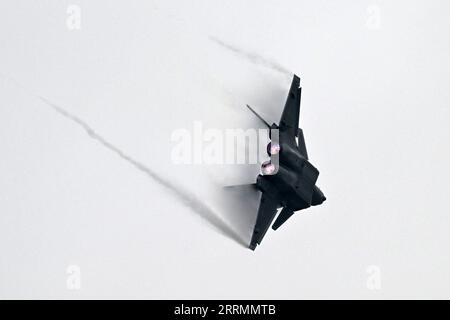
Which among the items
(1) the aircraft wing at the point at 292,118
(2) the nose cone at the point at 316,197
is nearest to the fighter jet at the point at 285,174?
(1) the aircraft wing at the point at 292,118

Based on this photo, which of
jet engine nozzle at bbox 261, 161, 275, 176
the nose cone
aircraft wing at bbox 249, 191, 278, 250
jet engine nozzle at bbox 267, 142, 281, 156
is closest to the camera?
jet engine nozzle at bbox 261, 161, 275, 176

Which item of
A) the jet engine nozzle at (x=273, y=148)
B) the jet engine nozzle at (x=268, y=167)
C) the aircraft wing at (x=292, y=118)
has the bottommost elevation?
the jet engine nozzle at (x=268, y=167)

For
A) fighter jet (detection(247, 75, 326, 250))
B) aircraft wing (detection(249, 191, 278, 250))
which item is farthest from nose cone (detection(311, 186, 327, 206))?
aircraft wing (detection(249, 191, 278, 250))

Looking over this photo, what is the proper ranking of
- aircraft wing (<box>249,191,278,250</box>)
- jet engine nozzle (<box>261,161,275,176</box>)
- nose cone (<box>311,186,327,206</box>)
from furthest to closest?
nose cone (<box>311,186,327,206</box>) → aircraft wing (<box>249,191,278,250</box>) → jet engine nozzle (<box>261,161,275,176</box>)

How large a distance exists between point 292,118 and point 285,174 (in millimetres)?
2246

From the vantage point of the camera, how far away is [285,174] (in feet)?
90.4

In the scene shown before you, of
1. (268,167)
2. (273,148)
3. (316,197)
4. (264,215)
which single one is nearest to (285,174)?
(268,167)

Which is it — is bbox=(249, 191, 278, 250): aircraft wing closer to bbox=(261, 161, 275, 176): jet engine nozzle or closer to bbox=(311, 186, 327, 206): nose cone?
bbox=(261, 161, 275, 176): jet engine nozzle

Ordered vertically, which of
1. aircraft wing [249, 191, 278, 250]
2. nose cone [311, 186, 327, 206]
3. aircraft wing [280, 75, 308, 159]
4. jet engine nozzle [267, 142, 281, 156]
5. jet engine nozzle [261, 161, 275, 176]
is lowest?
aircraft wing [249, 191, 278, 250]

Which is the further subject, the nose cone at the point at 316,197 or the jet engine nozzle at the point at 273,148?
the nose cone at the point at 316,197

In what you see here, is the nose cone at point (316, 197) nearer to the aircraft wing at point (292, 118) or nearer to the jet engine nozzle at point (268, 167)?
the aircraft wing at point (292, 118)

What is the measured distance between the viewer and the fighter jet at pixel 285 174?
27.5m

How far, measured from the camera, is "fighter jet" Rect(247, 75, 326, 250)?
2749 centimetres
